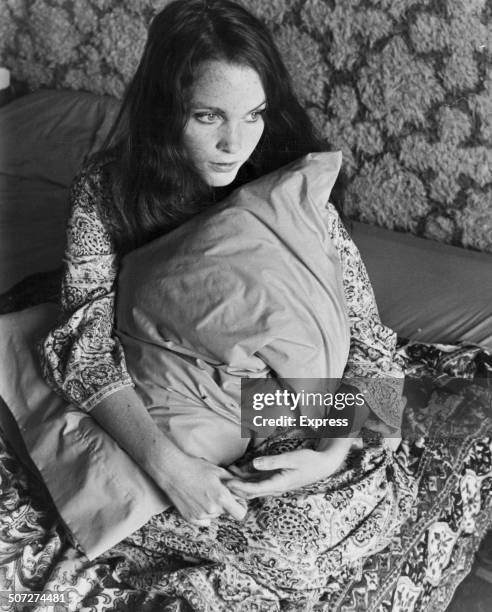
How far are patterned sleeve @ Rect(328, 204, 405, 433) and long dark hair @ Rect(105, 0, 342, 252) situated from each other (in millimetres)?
147

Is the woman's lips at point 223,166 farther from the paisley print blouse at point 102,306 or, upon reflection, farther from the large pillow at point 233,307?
the paisley print blouse at point 102,306

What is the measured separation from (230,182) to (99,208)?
0.20 m

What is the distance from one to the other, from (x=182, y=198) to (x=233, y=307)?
0.76 ft

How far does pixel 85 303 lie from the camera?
1.09m

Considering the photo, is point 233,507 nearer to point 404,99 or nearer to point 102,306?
point 102,306

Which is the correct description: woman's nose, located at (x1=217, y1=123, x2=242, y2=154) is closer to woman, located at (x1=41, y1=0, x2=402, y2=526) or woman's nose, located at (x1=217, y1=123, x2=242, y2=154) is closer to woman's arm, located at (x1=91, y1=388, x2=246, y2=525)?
woman, located at (x1=41, y1=0, x2=402, y2=526)

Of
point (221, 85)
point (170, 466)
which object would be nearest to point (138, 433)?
point (170, 466)

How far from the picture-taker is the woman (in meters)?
0.96

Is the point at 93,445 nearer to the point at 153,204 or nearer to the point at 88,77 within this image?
the point at 153,204

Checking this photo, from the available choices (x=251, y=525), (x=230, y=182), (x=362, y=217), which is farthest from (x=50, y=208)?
(x=251, y=525)

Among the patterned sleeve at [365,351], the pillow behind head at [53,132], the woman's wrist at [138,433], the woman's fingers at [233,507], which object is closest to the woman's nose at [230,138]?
the patterned sleeve at [365,351]

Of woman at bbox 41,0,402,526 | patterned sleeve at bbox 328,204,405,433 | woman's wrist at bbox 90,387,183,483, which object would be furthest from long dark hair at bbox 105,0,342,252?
woman's wrist at bbox 90,387,183,483

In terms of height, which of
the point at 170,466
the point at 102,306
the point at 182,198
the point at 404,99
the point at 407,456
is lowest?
the point at 407,456

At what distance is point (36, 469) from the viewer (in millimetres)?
1043
